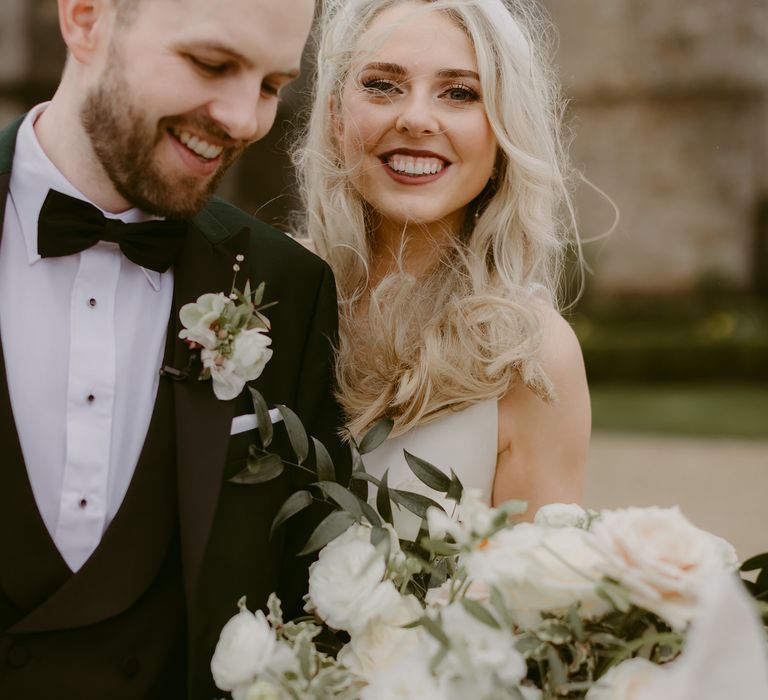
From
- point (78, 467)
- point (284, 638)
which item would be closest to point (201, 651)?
point (284, 638)

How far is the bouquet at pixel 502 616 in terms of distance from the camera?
1.48 meters

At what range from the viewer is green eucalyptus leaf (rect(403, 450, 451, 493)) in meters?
1.98

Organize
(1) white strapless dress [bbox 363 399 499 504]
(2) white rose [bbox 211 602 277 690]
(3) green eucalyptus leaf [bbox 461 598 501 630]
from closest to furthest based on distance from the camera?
(3) green eucalyptus leaf [bbox 461 598 501 630]
(2) white rose [bbox 211 602 277 690]
(1) white strapless dress [bbox 363 399 499 504]

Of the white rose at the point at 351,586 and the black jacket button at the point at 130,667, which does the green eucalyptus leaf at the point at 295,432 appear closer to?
the white rose at the point at 351,586

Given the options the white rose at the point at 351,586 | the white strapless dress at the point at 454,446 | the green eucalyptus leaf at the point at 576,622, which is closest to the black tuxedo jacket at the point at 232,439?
the white rose at the point at 351,586

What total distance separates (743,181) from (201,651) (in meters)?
19.4

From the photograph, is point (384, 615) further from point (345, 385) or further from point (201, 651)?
point (345, 385)

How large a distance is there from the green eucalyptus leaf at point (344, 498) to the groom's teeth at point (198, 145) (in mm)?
646

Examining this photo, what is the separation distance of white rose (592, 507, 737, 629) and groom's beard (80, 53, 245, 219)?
101 cm

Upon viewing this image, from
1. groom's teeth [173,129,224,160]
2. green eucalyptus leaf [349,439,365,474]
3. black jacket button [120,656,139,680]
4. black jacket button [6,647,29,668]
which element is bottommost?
black jacket button [120,656,139,680]

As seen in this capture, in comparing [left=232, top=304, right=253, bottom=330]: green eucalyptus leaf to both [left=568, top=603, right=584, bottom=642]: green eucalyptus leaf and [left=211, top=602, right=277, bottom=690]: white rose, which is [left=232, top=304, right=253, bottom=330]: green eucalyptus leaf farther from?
[left=568, top=603, right=584, bottom=642]: green eucalyptus leaf

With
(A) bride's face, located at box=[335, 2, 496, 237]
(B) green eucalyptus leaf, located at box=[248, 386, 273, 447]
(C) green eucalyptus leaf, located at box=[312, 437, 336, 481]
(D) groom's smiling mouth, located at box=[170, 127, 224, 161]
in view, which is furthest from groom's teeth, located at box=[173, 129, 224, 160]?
(A) bride's face, located at box=[335, 2, 496, 237]

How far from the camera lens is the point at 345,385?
275 centimetres

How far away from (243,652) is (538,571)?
0.47m
